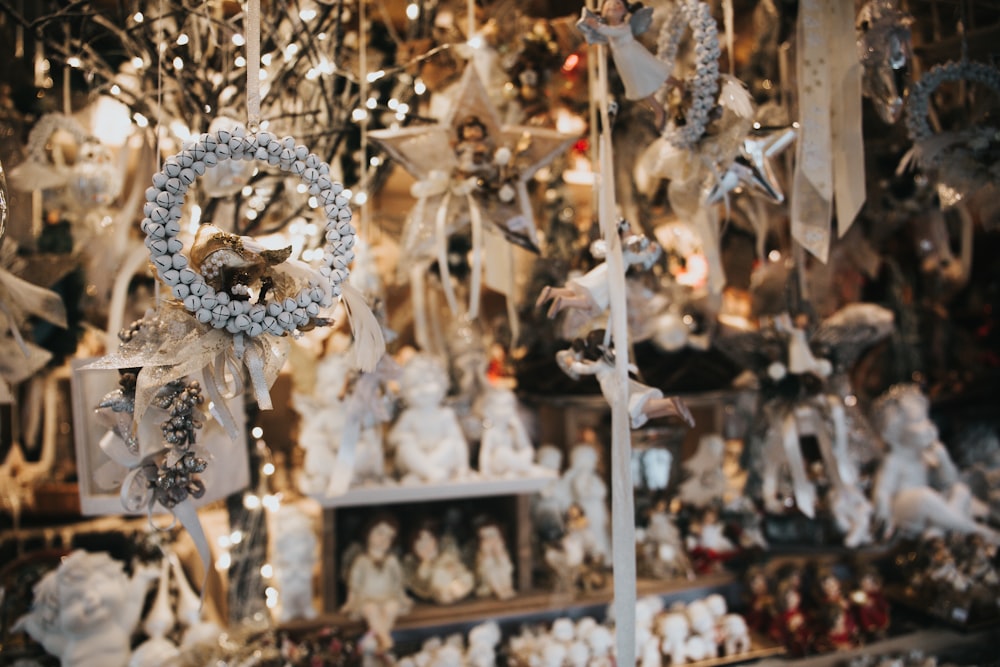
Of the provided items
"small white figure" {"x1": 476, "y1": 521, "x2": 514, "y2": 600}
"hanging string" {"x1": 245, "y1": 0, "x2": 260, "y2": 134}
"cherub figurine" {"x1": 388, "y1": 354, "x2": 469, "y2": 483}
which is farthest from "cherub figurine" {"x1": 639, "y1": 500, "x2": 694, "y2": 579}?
"hanging string" {"x1": 245, "y1": 0, "x2": 260, "y2": 134}

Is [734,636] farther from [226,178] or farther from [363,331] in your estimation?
[226,178]

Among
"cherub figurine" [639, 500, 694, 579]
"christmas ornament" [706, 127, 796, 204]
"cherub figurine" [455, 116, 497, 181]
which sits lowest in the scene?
"cherub figurine" [639, 500, 694, 579]

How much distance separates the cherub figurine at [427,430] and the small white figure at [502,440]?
55 millimetres

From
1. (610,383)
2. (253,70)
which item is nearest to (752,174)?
(610,383)

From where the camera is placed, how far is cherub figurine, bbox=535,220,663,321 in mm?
1031

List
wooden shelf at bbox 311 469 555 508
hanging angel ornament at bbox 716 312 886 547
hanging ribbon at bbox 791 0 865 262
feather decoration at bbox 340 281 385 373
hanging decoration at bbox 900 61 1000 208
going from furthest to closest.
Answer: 1. hanging angel ornament at bbox 716 312 886 547
2. wooden shelf at bbox 311 469 555 508
3. hanging decoration at bbox 900 61 1000 208
4. hanging ribbon at bbox 791 0 865 262
5. feather decoration at bbox 340 281 385 373

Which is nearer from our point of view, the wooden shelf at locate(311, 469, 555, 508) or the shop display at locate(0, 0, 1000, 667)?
the shop display at locate(0, 0, 1000, 667)

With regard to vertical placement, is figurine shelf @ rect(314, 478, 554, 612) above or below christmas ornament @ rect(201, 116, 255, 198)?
below

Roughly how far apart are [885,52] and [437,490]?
3.86 ft

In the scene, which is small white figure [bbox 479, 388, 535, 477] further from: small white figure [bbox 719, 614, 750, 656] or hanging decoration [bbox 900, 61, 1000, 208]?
hanging decoration [bbox 900, 61, 1000, 208]

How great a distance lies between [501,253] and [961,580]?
53.0 inches

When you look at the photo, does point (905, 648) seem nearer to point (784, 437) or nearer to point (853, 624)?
point (853, 624)

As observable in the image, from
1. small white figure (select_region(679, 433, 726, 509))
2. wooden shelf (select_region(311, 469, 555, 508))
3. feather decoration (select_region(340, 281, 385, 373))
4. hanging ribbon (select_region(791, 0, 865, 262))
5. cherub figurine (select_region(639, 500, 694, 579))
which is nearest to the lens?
feather decoration (select_region(340, 281, 385, 373))

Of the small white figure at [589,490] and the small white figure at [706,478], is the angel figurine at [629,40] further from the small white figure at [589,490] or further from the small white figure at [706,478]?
the small white figure at [706,478]
